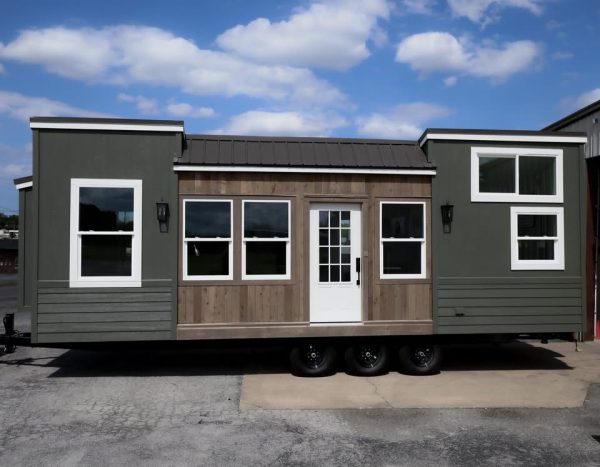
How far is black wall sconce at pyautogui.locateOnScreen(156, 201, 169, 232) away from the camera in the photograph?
7152 millimetres

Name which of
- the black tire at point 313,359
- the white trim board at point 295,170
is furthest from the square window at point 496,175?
the black tire at point 313,359

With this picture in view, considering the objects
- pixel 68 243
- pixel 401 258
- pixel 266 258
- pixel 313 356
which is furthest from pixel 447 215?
pixel 68 243

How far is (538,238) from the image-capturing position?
781 cm

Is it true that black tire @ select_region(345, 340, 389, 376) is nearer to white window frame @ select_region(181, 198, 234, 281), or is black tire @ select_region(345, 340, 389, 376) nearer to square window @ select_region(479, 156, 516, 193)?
white window frame @ select_region(181, 198, 234, 281)

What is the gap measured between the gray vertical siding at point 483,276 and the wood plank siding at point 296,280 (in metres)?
0.23

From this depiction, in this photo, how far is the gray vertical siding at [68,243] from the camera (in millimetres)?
7023

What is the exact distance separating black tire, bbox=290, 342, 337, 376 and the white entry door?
0.42 m

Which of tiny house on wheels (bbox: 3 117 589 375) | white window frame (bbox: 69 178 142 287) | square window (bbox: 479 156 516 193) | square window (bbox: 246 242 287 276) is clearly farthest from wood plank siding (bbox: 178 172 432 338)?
square window (bbox: 479 156 516 193)

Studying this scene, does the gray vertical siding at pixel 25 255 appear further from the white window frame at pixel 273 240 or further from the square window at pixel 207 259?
the white window frame at pixel 273 240

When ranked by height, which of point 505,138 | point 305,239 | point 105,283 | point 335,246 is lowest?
point 105,283

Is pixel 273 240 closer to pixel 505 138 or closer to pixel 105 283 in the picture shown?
pixel 105 283

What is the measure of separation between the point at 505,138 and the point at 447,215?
4.87 ft

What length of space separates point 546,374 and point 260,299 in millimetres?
4451

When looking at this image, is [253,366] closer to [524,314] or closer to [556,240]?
[524,314]
